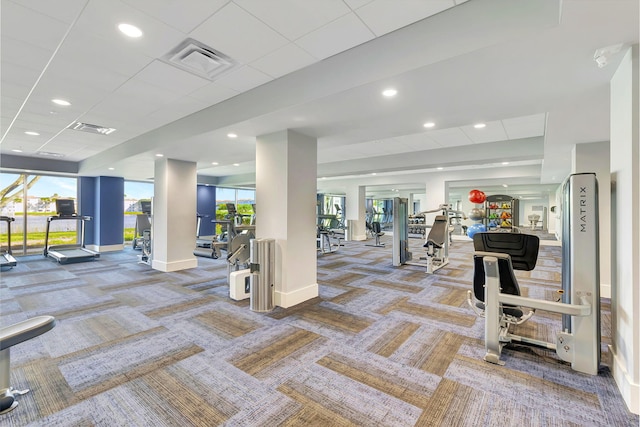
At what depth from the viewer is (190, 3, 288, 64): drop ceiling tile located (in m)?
2.11

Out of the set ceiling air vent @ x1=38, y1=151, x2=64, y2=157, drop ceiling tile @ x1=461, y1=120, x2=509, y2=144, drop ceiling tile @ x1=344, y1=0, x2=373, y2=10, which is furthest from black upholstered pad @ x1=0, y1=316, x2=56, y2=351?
ceiling air vent @ x1=38, y1=151, x2=64, y2=157

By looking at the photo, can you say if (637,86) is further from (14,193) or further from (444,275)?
(14,193)

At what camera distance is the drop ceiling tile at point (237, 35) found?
2105mm

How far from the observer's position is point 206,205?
40.5ft

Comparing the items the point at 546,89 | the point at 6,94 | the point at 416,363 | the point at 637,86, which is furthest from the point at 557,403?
the point at 6,94

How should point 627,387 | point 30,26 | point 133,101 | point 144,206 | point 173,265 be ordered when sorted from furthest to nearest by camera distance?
1. point 144,206
2. point 173,265
3. point 133,101
4. point 30,26
5. point 627,387

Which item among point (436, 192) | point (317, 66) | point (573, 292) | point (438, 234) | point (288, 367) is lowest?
point (288, 367)

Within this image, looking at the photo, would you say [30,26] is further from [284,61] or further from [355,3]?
[355,3]

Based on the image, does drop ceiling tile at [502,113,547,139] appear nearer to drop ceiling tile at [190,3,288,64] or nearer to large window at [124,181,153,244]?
drop ceiling tile at [190,3,288,64]

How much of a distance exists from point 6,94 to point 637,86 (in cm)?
627

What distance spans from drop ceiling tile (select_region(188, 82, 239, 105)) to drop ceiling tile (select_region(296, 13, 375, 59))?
50.7 inches

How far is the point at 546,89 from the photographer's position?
2.60 metres

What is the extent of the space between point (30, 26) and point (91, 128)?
126 inches

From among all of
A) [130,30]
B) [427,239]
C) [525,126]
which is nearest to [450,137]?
[525,126]
